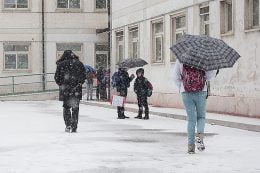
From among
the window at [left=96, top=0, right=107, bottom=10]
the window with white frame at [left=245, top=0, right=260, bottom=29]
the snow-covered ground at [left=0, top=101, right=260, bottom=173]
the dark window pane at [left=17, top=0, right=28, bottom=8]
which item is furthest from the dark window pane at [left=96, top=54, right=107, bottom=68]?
the snow-covered ground at [left=0, top=101, right=260, bottom=173]

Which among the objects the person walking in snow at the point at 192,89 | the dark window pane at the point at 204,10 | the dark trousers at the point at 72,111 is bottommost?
the dark trousers at the point at 72,111

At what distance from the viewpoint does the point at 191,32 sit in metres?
22.9

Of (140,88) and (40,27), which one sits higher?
(40,27)

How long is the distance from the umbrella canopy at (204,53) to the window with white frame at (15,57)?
29.6 metres

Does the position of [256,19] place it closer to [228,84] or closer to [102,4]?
[228,84]

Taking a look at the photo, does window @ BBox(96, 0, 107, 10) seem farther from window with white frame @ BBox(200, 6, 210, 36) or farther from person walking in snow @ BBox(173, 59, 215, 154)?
person walking in snow @ BBox(173, 59, 215, 154)

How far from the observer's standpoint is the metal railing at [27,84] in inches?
1516

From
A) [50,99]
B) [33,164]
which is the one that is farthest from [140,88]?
[50,99]

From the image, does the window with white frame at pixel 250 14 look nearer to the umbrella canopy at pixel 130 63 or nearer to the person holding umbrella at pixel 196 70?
the umbrella canopy at pixel 130 63

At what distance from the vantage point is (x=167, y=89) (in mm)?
25203

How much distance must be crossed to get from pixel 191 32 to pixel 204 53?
13.1 metres

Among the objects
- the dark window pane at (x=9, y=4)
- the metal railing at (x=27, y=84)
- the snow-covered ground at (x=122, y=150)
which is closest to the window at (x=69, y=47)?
the metal railing at (x=27, y=84)

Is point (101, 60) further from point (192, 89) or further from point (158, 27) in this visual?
point (192, 89)

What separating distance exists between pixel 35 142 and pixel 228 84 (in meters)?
8.98
